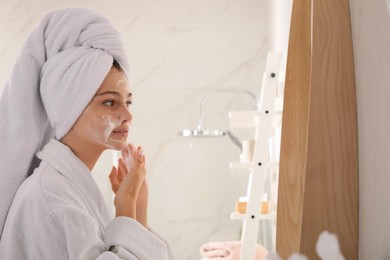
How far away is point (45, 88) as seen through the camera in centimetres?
115

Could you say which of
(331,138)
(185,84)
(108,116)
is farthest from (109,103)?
(185,84)

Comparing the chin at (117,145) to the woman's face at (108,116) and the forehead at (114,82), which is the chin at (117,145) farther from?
the forehead at (114,82)

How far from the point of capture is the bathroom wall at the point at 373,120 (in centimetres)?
57

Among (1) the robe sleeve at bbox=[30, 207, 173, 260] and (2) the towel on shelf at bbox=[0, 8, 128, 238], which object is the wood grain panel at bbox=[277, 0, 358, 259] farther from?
(2) the towel on shelf at bbox=[0, 8, 128, 238]

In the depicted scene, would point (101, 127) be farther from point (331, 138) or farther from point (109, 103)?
point (331, 138)

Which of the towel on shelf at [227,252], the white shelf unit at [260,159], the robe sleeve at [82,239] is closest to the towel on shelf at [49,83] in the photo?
the robe sleeve at [82,239]

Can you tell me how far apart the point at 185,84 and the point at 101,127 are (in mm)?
2533

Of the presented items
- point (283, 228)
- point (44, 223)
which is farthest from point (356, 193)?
point (44, 223)

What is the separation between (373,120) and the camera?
24.5 inches

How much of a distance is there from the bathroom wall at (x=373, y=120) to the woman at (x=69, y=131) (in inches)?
20.2

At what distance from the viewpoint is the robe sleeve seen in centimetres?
99

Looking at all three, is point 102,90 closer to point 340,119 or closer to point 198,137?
point 340,119

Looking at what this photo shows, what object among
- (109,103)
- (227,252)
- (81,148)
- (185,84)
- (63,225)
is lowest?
(227,252)

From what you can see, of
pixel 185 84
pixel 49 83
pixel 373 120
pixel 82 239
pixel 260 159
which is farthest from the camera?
pixel 185 84
